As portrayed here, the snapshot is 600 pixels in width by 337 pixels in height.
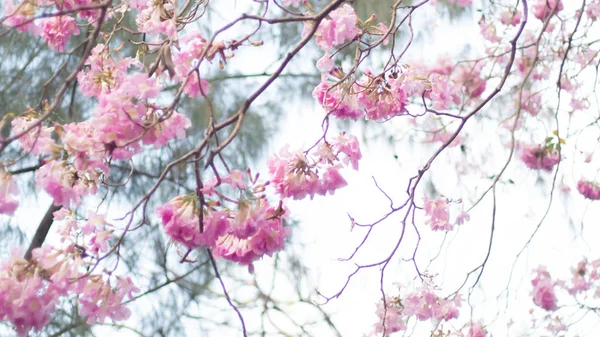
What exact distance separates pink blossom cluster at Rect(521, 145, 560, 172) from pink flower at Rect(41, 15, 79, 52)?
1851mm

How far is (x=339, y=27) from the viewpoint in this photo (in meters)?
1.29

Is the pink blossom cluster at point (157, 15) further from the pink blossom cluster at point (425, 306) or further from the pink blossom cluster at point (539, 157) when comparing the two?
the pink blossom cluster at point (539, 157)

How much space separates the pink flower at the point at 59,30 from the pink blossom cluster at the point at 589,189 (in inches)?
76.0

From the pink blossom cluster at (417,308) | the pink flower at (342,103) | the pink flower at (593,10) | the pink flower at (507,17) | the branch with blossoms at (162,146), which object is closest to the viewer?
the branch with blossoms at (162,146)

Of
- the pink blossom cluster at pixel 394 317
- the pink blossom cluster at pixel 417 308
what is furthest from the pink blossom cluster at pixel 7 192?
the pink blossom cluster at pixel 394 317

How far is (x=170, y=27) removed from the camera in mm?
1151

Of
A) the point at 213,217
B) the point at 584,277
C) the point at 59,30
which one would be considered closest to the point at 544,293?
the point at 584,277

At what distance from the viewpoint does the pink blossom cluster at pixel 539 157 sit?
9.56ft

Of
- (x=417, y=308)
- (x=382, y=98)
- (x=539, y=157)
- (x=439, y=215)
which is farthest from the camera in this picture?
(x=539, y=157)

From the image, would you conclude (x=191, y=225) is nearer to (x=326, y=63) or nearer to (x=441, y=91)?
(x=326, y=63)

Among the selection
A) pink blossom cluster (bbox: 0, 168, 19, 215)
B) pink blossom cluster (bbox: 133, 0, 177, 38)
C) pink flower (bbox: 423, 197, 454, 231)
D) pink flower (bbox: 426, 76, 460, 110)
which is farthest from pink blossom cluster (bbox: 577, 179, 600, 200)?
pink blossom cluster (bbox: 0, 168, 19, 215)

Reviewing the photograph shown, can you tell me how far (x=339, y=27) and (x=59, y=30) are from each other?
1.75 feet

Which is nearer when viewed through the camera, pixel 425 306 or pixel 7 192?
pixel 7 192

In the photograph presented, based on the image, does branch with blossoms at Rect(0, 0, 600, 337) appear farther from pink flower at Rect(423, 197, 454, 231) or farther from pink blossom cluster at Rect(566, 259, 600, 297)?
pink blossom cluster at Rect(566, 259, 600, 297)
